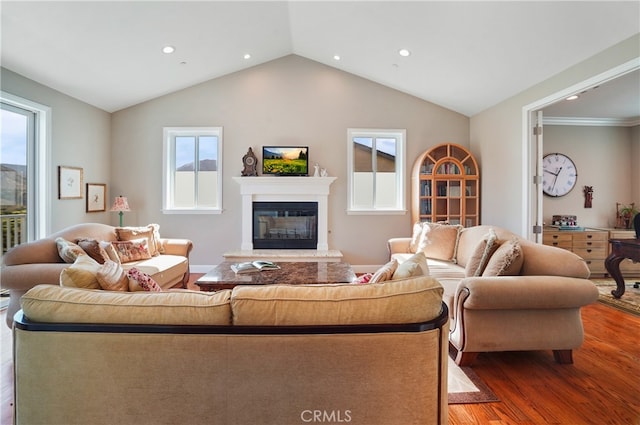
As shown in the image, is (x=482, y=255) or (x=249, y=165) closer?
(x=482, y=255)

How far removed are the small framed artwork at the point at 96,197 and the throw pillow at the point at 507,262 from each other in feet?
17.6

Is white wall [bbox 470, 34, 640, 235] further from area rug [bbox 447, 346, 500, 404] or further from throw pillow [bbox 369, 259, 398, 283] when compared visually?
throw pillow [bbox 369, 259, 398, 283]

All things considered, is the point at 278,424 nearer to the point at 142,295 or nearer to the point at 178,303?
the point at 178,303

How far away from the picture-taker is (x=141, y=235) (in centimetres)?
402

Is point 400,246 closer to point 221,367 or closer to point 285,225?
point 285,225

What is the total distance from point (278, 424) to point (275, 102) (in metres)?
4.95

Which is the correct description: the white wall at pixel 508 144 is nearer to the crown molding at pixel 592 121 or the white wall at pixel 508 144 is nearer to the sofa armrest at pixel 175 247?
the crown molding at pixel 592 121

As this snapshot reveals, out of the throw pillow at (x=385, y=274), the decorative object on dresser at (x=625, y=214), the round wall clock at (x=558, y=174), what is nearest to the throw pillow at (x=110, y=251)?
the throw pillow at (x=385, y=274)

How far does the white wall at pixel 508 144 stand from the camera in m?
3.38

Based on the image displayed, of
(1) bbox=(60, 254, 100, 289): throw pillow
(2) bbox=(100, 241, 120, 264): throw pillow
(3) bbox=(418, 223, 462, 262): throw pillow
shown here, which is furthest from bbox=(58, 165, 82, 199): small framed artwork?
(3) bbox=(418, 223, 462, 262): throw pillow

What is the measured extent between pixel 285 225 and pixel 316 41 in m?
2.82

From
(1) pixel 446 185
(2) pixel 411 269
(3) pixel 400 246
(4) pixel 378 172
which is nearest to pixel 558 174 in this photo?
(1) pixel 446 185

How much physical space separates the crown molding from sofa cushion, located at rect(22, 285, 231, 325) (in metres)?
6.23

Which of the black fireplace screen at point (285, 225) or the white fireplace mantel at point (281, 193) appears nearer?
the white fireplace mantel at point (281, 193)
